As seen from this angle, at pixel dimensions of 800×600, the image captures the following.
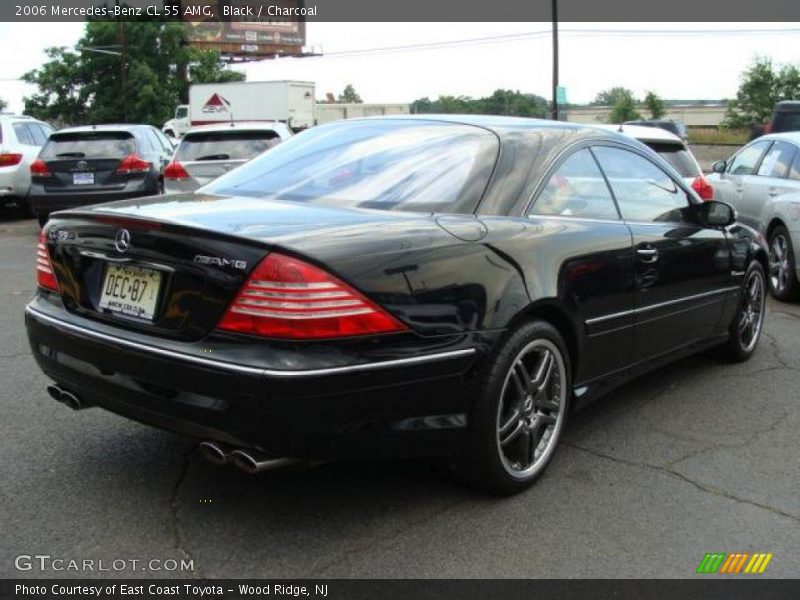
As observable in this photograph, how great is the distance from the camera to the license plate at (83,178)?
10.8 metres

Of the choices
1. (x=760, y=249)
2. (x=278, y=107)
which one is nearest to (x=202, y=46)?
(x=278, y=107)

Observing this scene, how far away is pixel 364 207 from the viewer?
3.23 metres

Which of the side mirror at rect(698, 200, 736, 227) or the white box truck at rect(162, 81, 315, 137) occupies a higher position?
the white box truck at rect(162, 81, 315, 137)

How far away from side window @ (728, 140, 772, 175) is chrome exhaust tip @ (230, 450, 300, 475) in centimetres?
737

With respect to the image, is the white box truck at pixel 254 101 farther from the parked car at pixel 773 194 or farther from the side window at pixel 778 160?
the side window at pixel 778 160

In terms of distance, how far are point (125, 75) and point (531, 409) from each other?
5478 cm

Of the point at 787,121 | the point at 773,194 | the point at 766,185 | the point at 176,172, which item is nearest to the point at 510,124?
the point at 773,194

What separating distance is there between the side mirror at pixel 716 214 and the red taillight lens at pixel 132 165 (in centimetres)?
826

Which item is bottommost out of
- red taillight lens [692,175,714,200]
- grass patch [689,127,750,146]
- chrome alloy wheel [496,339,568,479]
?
chrome alloy wheel [496,339,568,479]

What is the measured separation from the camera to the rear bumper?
8.41ft

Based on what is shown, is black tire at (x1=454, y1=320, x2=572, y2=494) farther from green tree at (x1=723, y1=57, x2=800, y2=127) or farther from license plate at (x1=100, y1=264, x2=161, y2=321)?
green tree at (x1=723, y1=57, x2=800, y2=127)

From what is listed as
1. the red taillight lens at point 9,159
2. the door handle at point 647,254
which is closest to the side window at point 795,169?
the door handle at point 647,254

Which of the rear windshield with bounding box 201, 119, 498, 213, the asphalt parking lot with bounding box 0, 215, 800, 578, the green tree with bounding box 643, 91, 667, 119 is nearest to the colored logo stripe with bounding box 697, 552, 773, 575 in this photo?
the asphalt parking lot with bounding box 0, 215, 800, 578

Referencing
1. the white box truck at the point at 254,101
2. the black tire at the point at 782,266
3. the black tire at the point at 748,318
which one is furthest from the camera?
the white box truck at the point at 254,101
